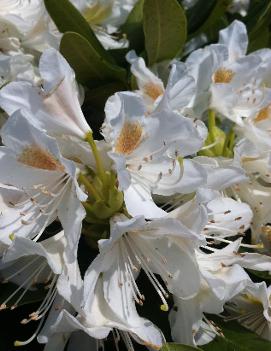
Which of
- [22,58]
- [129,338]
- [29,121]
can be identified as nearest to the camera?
[29,121]

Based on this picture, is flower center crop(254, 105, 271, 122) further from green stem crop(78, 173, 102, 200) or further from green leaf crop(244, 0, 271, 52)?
green stem crop(78, 173, 102, 200)

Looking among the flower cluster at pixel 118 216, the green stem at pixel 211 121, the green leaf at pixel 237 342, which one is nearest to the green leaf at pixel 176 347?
the flower cluster at pixel 118 216

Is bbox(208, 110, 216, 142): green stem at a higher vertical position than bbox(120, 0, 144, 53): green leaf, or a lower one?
lower

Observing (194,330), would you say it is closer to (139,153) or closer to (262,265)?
(262,265)

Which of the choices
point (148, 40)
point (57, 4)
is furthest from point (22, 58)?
point (148, 40)

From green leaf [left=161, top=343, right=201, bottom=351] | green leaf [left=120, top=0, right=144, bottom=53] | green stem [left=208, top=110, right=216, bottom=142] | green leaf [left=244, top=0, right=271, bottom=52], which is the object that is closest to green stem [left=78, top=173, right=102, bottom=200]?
green leaf [left=161, top=343, right=201, bottom=351]

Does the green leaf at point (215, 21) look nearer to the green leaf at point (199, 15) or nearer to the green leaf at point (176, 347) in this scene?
the green leaf at point (199, 15)
